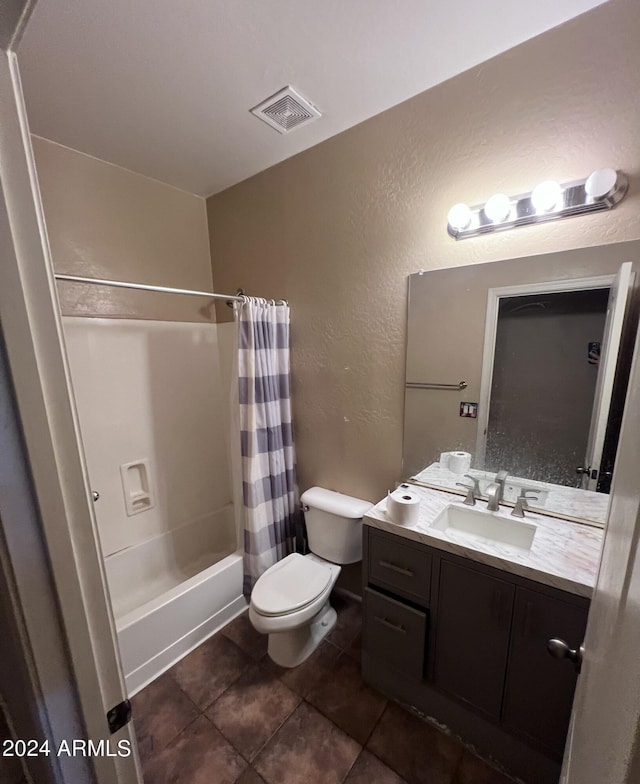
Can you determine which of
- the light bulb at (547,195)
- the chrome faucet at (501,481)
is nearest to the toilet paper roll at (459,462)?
the chrome faucet at (501,481)

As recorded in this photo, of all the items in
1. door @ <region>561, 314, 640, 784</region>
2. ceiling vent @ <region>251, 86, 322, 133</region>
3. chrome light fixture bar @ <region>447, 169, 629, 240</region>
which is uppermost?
ceiling vent @ <region>251, 86, 322, 133</region>

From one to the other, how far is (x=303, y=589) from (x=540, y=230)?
1.86m

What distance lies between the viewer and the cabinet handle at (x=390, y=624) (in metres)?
1.31

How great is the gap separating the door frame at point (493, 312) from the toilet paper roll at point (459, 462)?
0.13 ft

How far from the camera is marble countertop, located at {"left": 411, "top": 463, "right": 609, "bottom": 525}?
48.7 inches

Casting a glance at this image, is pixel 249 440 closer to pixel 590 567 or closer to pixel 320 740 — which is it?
pixel 320 740

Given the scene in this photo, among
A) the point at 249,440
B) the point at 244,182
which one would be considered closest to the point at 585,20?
the point at 244,182

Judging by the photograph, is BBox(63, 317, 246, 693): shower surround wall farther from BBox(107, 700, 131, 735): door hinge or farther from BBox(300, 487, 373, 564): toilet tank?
BBox(107, 700, 131, 735): door hinge

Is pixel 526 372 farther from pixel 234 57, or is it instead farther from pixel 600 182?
pixel 234 57

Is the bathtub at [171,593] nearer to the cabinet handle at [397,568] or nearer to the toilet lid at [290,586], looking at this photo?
the toilet lid at [290,586]

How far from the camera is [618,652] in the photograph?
1.47 ft

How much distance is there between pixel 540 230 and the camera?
1.23 m

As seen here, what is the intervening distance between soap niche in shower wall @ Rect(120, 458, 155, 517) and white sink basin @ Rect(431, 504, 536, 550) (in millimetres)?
1726

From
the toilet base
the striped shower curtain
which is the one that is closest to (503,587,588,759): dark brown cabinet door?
the toilet base
